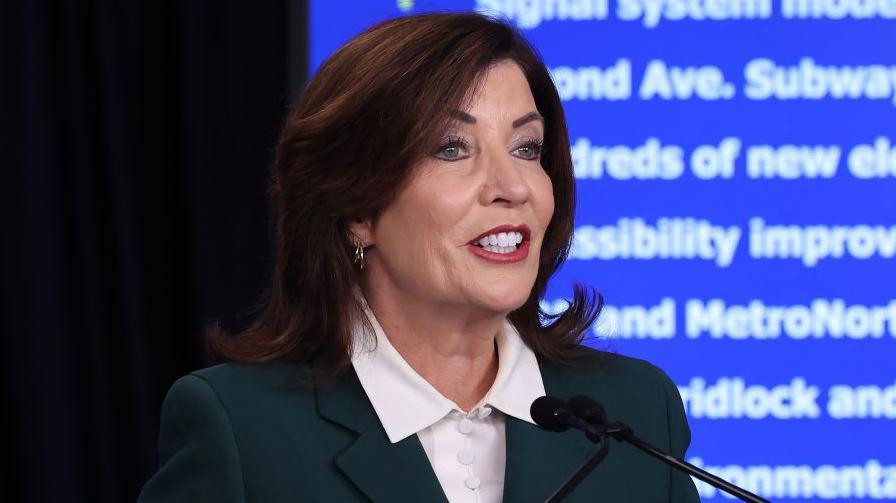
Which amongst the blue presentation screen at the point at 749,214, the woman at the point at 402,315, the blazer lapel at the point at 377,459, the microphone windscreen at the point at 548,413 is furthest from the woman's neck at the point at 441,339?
the blue presentation screen at the point at 749,214

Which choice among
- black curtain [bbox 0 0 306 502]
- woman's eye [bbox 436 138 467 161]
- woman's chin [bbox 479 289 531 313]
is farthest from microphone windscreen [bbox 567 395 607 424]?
black curtain [bbox 0 0 306 502]

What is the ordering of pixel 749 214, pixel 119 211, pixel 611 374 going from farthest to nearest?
pixel 119 211 → pixel 749 214 → pixel 611 374

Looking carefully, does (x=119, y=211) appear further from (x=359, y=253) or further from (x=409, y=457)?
(x=409, y=457)

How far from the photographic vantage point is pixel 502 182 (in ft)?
5.20

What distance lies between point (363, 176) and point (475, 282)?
0.21 metres

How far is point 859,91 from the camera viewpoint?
274 cm

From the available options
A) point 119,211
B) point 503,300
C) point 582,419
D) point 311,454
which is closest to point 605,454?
point 582,419

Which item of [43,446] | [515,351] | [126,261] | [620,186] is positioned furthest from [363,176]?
[43,446]

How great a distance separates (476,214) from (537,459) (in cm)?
35

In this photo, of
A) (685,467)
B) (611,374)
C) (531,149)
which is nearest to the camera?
(685,467)

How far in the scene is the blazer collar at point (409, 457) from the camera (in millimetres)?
1572

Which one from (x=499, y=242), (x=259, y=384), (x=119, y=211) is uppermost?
(x=499, y=242)

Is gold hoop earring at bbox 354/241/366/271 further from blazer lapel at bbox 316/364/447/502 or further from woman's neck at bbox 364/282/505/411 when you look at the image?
blazer lapel at bbox 316/364/447/502

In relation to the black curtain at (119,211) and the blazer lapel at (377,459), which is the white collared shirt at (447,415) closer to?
the blazer lapel at (377,459)
